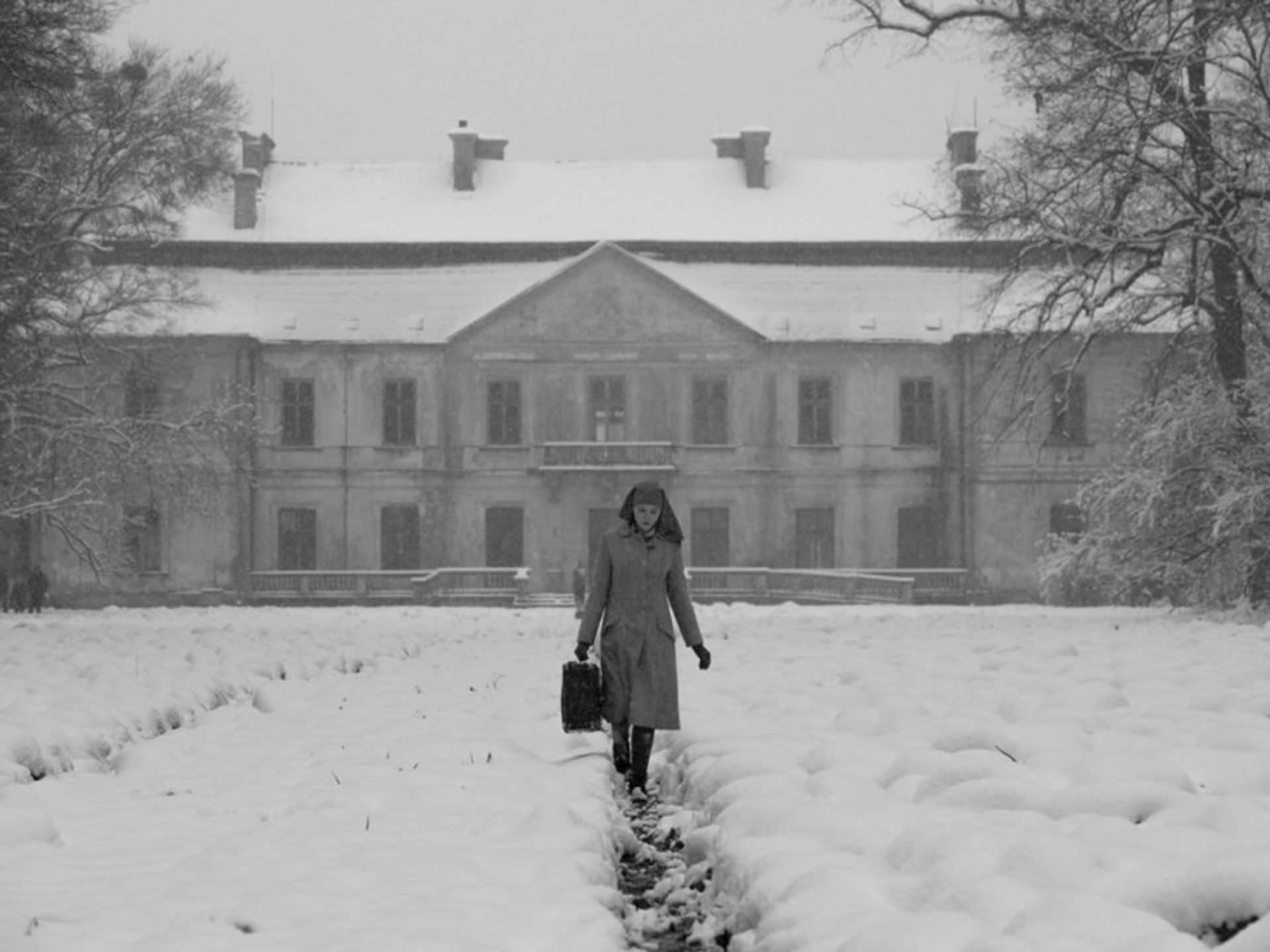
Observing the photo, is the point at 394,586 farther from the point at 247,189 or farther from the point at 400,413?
the point at 247,189

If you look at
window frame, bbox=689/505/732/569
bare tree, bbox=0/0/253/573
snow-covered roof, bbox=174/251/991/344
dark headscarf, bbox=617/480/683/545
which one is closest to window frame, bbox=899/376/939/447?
snow-covered roof, bbox=174/251/991/344

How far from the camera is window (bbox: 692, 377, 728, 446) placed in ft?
123

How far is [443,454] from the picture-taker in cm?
3766

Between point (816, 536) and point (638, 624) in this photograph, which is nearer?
point (638, 624)

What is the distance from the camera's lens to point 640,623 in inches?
318

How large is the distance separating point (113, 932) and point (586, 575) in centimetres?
3222

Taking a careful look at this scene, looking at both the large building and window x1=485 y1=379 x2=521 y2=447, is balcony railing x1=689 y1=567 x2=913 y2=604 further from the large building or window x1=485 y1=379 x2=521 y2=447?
window x1=485 y1=379 x2=521 y2=447

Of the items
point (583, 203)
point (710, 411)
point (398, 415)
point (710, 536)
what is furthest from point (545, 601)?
point (583, 203)

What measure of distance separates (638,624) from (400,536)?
30.1 metres

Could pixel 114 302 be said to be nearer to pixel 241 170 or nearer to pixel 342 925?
pixel 241 170

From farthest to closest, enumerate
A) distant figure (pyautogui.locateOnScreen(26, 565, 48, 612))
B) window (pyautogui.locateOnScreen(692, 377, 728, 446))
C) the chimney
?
the chimney
window (pyautogui.locateOnScreen(692, 377, 728, 446))
distant figure (pyautogui.locateOnScreen(26, 565, 48, 612))

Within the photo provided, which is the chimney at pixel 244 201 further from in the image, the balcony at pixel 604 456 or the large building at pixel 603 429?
the balcony at pixel 604 456

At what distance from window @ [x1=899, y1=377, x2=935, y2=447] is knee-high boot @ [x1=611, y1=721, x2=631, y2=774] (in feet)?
101

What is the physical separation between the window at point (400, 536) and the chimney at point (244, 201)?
29.4ft
